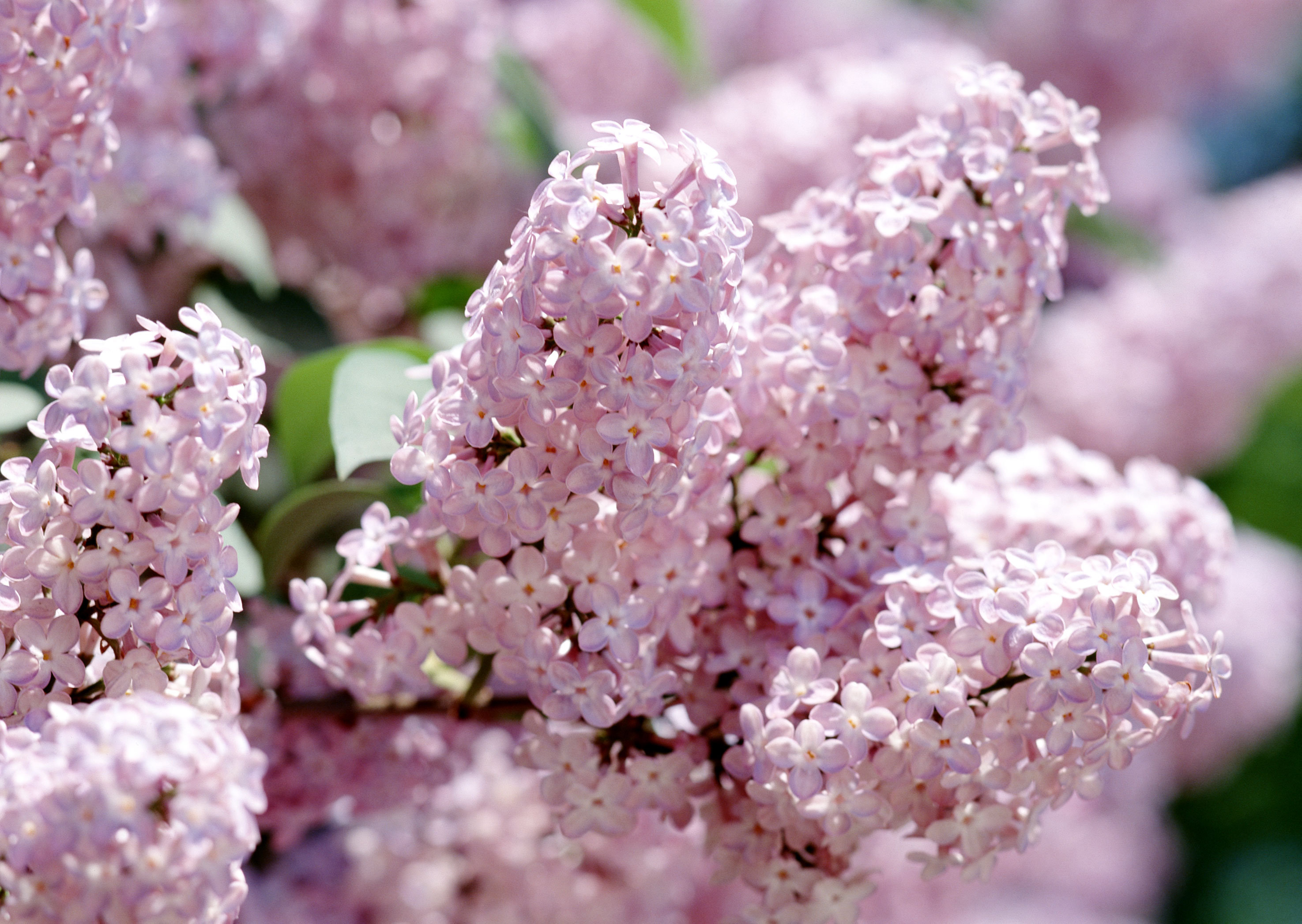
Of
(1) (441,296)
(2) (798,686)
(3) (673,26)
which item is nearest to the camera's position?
(2) (798,686)

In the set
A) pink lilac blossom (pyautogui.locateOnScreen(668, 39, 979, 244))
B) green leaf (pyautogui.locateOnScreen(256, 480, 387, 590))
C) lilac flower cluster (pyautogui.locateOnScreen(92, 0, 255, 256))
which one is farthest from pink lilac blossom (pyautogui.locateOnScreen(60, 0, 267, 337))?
pink lilac blossom (pyautogui.locateOnScreen(668, 39, 979, 244))

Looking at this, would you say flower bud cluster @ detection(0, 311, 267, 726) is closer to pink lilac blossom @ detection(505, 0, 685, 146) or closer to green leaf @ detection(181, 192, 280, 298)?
green leaf @ detection(181, 192, 280, 298)

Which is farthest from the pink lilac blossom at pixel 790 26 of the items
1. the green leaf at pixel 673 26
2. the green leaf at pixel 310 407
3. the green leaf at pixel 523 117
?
the green leaf at pixel 310 407

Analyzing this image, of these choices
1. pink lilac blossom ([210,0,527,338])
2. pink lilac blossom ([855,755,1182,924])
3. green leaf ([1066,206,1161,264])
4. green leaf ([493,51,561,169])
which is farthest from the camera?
pink lilac blossom ([855,755,1182,924])

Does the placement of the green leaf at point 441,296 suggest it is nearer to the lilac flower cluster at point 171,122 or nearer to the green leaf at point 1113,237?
the lilac flower cluster at point 171,122

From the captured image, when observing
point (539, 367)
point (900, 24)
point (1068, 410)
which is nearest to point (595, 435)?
point (539, 367)

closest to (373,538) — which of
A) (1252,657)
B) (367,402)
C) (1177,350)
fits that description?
(367,402)

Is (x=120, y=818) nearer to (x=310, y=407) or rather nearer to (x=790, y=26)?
(x=310, y=407)

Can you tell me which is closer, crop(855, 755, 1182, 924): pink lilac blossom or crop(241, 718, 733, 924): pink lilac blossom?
crop(241, 718, 733, 924): pink lilac blossom
